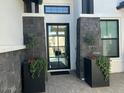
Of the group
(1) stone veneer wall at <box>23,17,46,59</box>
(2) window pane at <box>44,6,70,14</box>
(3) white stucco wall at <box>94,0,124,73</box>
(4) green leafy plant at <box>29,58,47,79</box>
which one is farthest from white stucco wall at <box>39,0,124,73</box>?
(4) green leafy plant at <box>29,58,47,79</box>

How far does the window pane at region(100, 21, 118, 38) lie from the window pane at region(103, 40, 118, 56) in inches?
10.7

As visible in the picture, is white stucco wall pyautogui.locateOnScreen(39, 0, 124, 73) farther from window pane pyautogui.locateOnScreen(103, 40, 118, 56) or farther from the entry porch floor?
the entry porch floor

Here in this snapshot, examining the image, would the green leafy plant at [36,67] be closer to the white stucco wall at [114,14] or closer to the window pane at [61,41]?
the window pane at [61,41]

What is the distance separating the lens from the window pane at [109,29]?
7746 millimetres

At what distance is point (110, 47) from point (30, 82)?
4.37 meters

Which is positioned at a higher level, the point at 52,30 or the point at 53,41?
the point at 52,30

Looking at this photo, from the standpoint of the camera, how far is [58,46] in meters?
8.33

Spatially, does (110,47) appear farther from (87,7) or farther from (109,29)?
(87,7)

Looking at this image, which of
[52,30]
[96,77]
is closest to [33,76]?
[96,77]

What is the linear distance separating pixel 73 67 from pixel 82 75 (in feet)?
5.34

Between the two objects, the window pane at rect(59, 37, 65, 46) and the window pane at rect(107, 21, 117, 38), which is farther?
the window pane at rect(59, 37, 65, 46)

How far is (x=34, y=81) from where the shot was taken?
4.97 m

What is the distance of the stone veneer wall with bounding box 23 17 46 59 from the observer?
245 inches

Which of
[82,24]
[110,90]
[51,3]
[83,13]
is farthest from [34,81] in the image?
[51,3]
